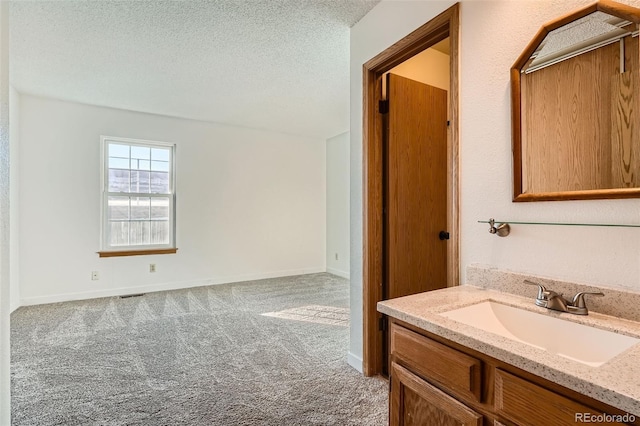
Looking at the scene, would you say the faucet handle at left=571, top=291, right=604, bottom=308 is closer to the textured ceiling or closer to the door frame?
the door frame

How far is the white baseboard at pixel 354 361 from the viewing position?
2252 millimetres

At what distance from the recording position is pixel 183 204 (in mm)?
4645

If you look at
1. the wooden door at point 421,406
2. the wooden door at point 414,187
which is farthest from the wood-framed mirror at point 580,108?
the wooden door at point 414,187

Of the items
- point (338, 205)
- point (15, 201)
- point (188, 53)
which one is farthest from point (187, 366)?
point (338, 205)

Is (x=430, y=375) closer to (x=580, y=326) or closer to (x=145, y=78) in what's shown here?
(x=580, y=326)

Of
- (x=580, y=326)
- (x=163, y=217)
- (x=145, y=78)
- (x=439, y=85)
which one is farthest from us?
(x=163, y=217)

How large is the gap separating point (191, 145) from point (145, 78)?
1.54m

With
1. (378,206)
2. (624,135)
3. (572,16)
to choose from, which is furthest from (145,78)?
(624,135)

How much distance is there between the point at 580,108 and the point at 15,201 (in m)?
5.00

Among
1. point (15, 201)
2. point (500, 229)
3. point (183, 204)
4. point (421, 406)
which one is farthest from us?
point (183, 204)

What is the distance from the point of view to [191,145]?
15.5ft

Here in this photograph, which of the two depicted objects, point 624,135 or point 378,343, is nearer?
point 624,135

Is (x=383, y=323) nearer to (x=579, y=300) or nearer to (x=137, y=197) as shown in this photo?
(x=579, y=300)

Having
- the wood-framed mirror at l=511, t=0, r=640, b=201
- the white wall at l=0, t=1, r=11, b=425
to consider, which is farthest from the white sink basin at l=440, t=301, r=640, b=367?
the white wall at l=0, t=1, r=11, b=425
